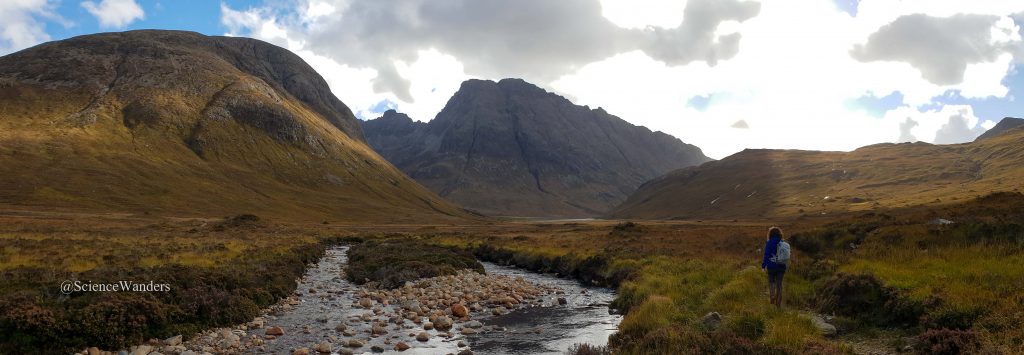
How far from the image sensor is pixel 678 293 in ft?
74.7

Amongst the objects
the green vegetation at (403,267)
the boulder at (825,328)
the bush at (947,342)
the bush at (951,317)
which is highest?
the bush at (951,317)

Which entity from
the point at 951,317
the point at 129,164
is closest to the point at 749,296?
the point at 951,317

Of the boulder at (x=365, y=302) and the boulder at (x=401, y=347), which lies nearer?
the boulder at (x=401, y=347)

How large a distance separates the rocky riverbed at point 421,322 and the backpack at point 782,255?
6.76 meters

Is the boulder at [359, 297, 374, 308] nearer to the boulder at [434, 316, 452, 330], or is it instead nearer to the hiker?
the boulder at [434, 316, 452, 330]

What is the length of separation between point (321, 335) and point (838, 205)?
162317 millimetres

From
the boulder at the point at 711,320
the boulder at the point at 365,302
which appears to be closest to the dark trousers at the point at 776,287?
the boulder at the point at 711,320

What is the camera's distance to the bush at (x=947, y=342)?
439 inches

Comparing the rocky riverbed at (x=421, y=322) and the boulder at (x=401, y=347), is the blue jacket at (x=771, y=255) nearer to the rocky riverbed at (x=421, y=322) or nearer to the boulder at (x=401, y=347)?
the rocky riverbed at (x=421, y=322)

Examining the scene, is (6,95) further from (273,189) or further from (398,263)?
(398,263)

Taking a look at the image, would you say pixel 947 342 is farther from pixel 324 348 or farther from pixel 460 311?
pixel 460 311

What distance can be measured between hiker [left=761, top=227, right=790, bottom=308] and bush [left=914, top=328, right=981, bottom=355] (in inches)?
208

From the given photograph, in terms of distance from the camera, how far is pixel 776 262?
58.7ft

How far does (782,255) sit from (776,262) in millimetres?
302
